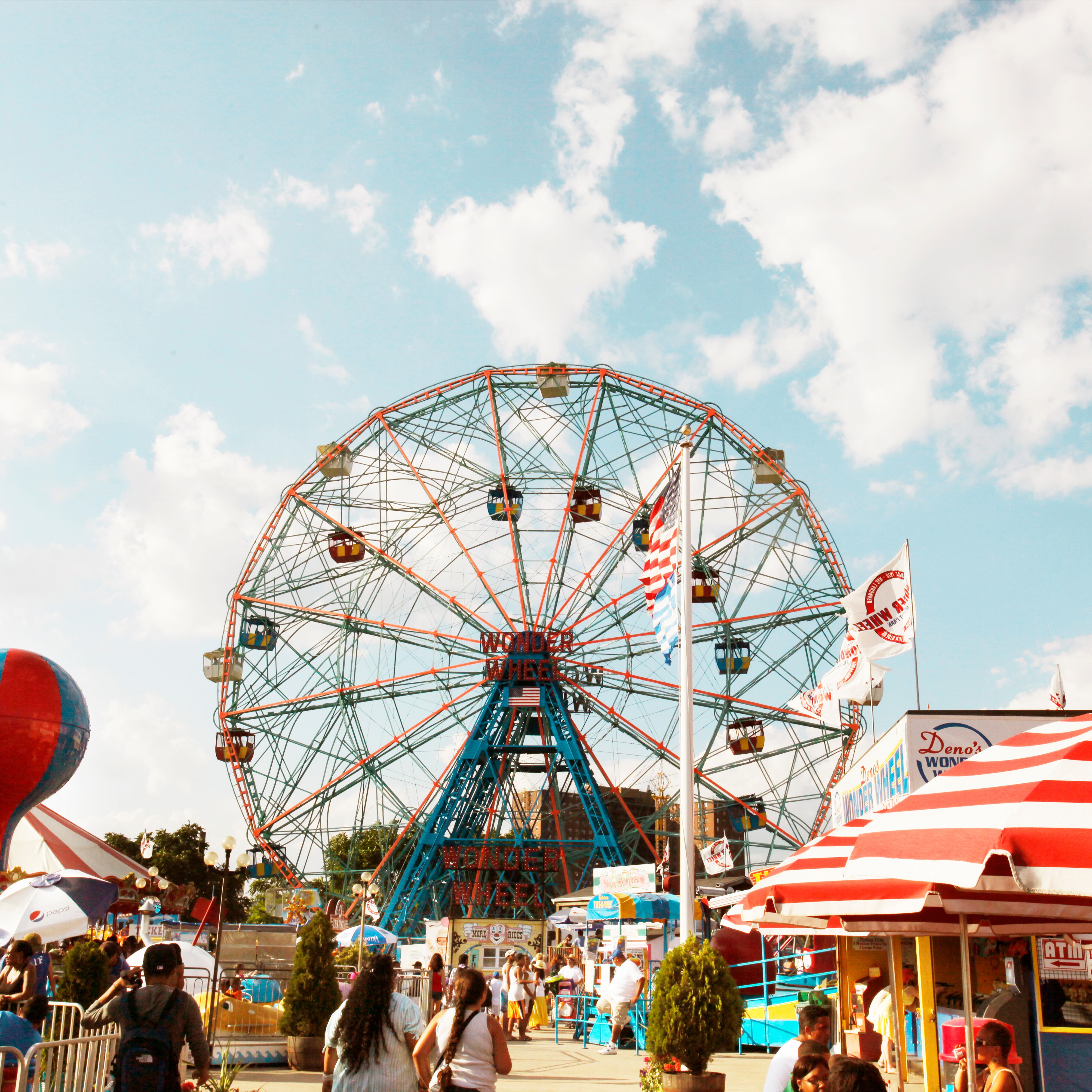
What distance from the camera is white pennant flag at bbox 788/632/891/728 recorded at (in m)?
15.7

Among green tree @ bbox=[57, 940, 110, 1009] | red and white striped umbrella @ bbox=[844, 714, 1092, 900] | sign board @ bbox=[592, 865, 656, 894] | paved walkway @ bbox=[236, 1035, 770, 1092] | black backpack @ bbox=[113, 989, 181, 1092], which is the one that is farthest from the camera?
sign board @ bbox=[592, 865, 656, 894]

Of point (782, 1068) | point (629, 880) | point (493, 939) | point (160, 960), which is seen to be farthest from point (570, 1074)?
point (493, 939)

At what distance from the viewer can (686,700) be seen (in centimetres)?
1295

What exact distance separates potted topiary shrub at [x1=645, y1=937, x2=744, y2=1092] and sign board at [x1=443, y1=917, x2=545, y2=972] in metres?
17.4

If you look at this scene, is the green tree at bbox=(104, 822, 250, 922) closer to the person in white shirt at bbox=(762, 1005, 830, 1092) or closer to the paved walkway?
the paved walkway

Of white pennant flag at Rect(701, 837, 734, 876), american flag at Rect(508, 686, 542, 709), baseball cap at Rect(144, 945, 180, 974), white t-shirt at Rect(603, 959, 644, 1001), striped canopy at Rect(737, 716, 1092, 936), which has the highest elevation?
american flag at Rect(508, 686, 542, 709)

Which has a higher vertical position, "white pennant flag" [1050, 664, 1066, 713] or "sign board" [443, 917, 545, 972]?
"white pennant flag" [1050, 664, 1066, 713]

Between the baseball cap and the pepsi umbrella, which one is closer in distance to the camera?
the baseball cap

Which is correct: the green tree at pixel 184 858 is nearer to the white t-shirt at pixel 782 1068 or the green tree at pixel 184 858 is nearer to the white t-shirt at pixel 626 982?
the white t-shirt at pixel 626 982

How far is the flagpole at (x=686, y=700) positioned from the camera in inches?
481

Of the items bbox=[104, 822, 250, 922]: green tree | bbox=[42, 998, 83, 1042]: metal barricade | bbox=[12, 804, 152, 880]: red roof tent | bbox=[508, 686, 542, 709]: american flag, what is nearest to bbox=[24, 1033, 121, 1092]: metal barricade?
bbox=[42, 998, 83, 1042]: metal barricade

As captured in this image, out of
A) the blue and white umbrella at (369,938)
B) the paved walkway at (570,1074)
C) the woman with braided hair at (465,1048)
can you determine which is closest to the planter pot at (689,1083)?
the paved walkway at (570,1074)

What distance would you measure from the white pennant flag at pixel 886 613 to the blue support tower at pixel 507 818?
16.3 m

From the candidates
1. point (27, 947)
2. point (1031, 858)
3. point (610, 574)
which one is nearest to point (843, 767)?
point (610, 574)
